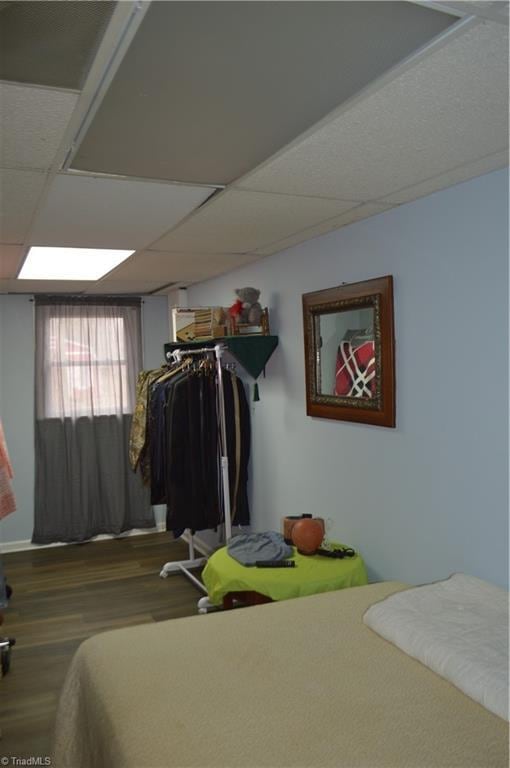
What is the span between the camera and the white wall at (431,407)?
2.27m

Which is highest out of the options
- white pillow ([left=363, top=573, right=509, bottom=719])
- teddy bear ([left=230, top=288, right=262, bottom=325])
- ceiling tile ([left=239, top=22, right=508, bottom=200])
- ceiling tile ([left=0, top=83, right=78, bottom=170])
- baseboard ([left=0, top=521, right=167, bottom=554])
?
ceiling tile ([left=239, top=22, right=508, bottom=200])

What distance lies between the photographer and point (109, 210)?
260 cm

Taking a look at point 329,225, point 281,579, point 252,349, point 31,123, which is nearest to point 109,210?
point 31,123

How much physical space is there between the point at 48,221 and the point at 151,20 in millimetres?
1725

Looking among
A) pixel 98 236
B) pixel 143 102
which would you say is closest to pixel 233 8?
pixel 143 102

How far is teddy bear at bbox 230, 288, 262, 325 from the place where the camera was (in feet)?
13.0

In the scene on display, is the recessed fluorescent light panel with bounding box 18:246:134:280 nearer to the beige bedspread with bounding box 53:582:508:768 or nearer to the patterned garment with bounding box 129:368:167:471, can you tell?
the patterned garment with bounding box 129:368:167:471

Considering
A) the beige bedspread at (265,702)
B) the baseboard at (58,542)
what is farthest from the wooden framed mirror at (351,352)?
the baseboard at (58,542)

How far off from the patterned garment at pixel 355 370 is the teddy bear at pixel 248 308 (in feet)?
2.93

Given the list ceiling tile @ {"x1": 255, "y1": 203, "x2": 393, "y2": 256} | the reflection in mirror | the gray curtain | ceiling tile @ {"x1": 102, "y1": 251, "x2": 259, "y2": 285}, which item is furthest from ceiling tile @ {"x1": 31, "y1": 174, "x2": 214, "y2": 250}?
the gray curtain

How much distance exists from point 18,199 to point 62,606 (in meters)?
2.98

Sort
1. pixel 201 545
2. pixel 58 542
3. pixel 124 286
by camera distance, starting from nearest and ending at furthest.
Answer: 1. pixel 124 286
2. pixel 201 545
3. pixel 58 542

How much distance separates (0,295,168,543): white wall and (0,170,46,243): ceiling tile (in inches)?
102

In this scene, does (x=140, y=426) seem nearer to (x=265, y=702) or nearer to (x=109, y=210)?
(x=109, y=210)
